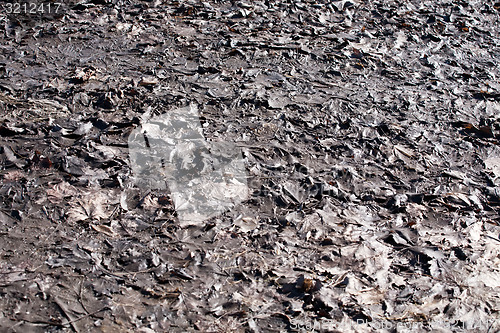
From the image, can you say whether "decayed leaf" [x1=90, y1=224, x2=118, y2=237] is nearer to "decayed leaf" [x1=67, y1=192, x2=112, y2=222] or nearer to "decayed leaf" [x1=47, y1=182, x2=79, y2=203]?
"decayed leaf" [x1=67, y1=192, x2=112, y2=222]

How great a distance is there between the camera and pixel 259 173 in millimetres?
3365

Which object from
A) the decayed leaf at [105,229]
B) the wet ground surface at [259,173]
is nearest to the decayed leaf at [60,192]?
the wet ground surface at [259,173]

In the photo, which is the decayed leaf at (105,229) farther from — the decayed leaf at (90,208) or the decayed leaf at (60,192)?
the decayed leaf at (60,192)

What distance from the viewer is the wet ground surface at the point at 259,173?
8.12 ft

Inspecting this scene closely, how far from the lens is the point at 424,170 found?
357 cm

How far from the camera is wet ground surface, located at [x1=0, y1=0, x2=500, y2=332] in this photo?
8.12 feet

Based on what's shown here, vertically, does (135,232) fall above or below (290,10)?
below

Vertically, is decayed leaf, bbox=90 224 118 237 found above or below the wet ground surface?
below

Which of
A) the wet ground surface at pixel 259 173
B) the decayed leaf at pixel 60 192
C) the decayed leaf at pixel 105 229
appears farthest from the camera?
the decayed leaf at pixel 60 192

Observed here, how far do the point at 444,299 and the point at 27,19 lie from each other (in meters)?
5.15

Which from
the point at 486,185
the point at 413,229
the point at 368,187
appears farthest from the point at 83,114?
the point at 486,185

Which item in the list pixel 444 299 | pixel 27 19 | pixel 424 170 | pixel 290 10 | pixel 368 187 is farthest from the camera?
pixel 290 10

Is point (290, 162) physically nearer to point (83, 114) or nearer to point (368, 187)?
point (368, 187)

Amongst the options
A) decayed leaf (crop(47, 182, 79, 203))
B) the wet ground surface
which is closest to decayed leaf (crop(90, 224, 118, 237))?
the wet ground surface
